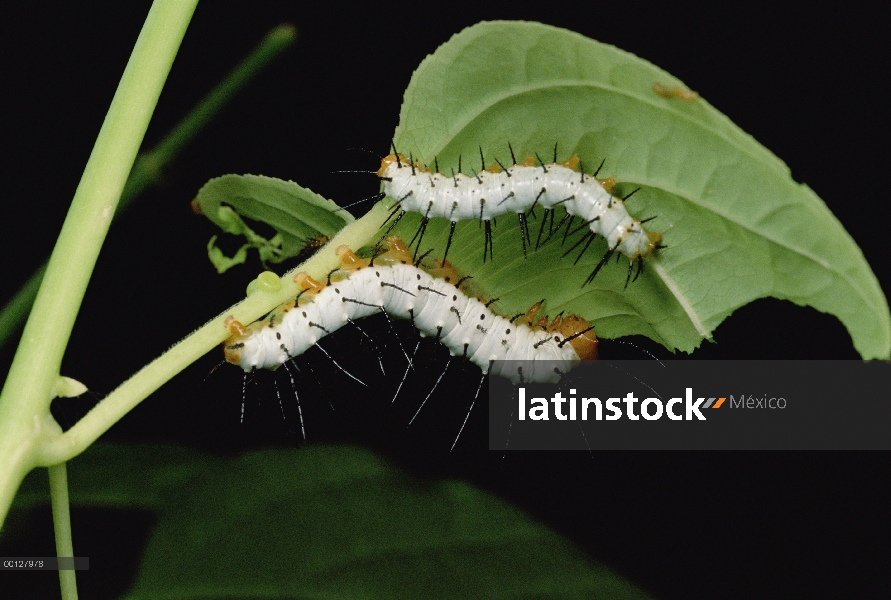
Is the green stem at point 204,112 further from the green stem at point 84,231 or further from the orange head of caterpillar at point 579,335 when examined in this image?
the orange head of caterpillar at point 579,335

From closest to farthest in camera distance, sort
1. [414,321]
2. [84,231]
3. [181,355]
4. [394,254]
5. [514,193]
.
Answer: [84,231] → [181,355] → [514,193] → [394,254] → [414,321]

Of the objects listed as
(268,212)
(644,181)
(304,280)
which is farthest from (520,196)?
(268,212)

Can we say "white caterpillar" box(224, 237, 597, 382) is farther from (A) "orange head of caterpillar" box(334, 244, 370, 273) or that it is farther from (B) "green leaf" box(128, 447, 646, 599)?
(B) "green leaf" box(128, 447, 646, 599)

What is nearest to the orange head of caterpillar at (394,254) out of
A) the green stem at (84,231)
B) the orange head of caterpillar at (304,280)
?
the orange head of caterpillar at (304,280)

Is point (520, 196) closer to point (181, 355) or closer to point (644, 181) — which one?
point (644, 181)

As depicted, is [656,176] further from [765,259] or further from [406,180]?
[406,180]

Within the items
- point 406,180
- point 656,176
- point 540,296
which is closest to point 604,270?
point 540,296
